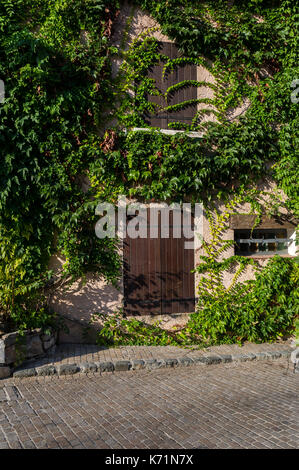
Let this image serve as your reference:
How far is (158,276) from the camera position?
6.93 m

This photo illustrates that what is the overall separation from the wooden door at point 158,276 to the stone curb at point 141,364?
121cm

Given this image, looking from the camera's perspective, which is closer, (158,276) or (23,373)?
(23,373)

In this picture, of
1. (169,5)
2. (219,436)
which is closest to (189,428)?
(219,436)

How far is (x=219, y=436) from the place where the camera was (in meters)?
3.65

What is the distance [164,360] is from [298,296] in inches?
119

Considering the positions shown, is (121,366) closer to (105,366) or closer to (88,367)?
(105,366)

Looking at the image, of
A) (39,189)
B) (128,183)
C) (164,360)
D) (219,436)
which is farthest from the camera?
(128,183)

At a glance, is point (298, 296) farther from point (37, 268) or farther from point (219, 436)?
point (37, 268)

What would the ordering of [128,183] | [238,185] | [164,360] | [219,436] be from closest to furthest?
[219,436] → [164,360] → [128,183] → [238,185]

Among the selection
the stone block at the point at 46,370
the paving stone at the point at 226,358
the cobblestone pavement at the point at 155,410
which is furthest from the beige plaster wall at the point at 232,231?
the stone block at the point at 46,370

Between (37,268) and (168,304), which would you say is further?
(168,304)

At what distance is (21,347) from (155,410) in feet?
7.58

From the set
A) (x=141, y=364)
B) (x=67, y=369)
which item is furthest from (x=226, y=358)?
(x=67, y=369)

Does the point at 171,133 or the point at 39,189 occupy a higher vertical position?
the point at 171,133
